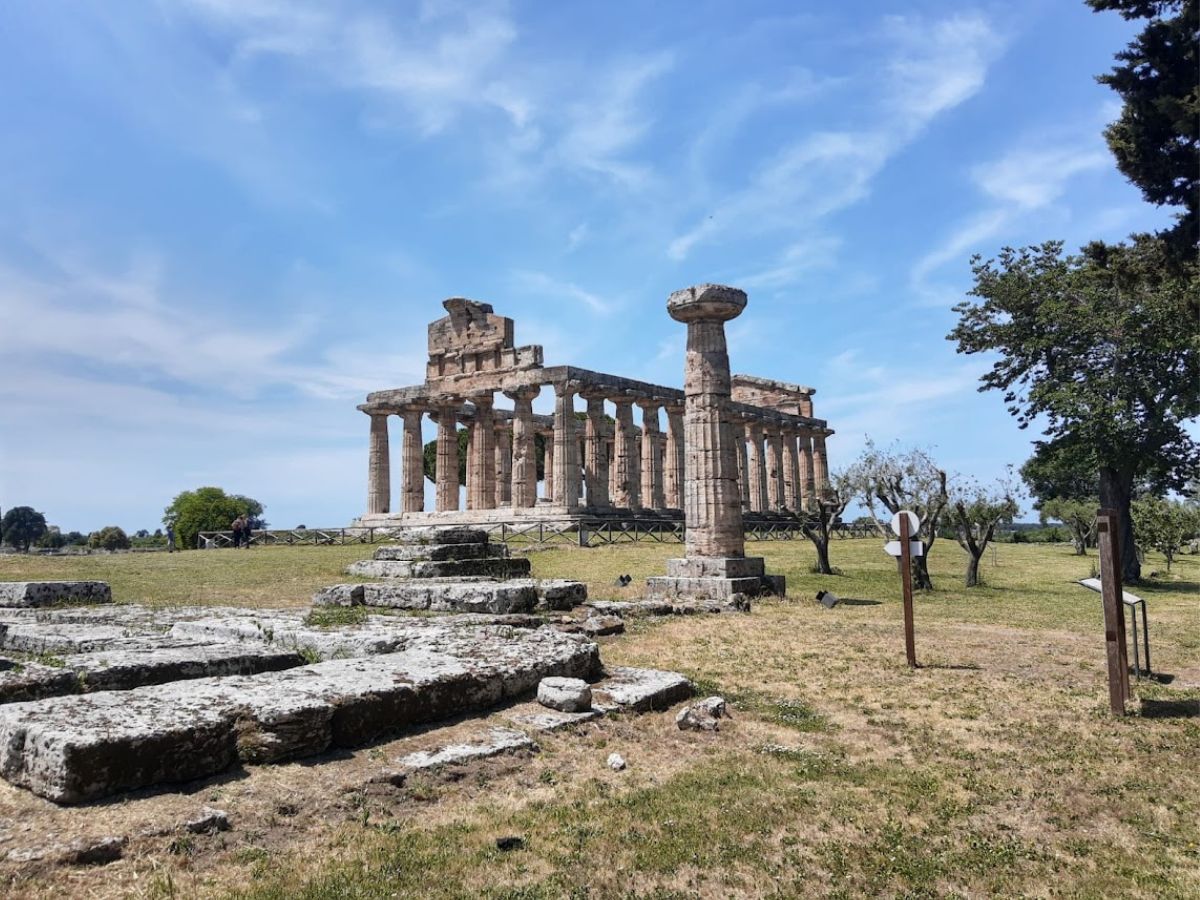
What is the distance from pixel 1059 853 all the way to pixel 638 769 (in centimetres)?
269

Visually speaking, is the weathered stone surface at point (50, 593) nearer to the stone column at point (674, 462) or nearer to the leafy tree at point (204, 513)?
the stone column at point (674, 462)

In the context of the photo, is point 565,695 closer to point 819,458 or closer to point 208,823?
point 208,823

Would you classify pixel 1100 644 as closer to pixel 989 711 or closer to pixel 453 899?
pixel 989 711

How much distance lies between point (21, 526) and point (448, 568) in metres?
98.1

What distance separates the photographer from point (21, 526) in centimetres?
9350

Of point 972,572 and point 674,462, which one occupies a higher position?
point 674,462

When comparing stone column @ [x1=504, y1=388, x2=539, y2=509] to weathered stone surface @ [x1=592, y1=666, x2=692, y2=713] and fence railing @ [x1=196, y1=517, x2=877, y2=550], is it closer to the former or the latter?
fence railing @ [x1=196, y1=517, x2=877, y2=550]

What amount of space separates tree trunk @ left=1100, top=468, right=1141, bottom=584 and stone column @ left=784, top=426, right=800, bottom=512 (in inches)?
1097

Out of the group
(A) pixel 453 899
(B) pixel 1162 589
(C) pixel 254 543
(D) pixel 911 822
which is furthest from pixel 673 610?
(C) pixel 254 543

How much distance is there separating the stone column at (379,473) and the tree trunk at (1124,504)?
111ft

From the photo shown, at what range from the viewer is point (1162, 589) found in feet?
78.5

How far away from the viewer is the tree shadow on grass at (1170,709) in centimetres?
784

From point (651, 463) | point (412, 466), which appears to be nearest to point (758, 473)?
point (651, 463)

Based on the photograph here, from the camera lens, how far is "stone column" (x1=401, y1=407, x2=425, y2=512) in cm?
4544
